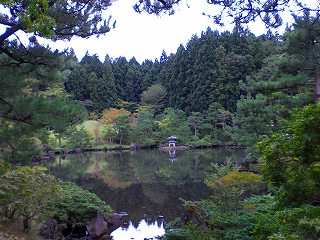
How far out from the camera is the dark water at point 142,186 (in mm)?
7859

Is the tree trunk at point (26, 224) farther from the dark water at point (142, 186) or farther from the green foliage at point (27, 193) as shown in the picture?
the dark water at point (142, 186)

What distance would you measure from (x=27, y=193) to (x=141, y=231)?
3.21 m

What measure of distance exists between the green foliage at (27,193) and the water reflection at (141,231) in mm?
2087

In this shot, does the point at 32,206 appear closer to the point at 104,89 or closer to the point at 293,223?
the point at 293,223

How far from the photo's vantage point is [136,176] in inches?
547

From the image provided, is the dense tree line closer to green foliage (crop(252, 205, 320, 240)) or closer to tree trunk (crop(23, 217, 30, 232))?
tree trunk (crop(23, 217, 30, 232))

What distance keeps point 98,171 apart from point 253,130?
6.91 meters

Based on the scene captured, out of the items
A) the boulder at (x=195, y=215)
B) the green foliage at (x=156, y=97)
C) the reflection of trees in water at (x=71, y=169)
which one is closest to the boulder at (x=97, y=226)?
the boulder at (x=195, y=215)

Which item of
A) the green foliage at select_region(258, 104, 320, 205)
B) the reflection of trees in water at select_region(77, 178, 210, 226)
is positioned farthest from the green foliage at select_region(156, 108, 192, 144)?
the green foliage at select_region(258, 104, 320, 205)

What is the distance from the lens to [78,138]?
81.9 feet

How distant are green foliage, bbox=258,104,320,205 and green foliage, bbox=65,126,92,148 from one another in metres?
22.0

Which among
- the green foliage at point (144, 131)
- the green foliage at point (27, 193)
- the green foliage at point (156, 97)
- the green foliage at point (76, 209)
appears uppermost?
the green foliage at point (156, 97)

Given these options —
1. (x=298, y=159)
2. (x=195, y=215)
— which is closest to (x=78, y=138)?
(x=195, y=215)

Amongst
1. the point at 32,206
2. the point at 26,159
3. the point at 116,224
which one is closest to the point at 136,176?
the point at 116,224
